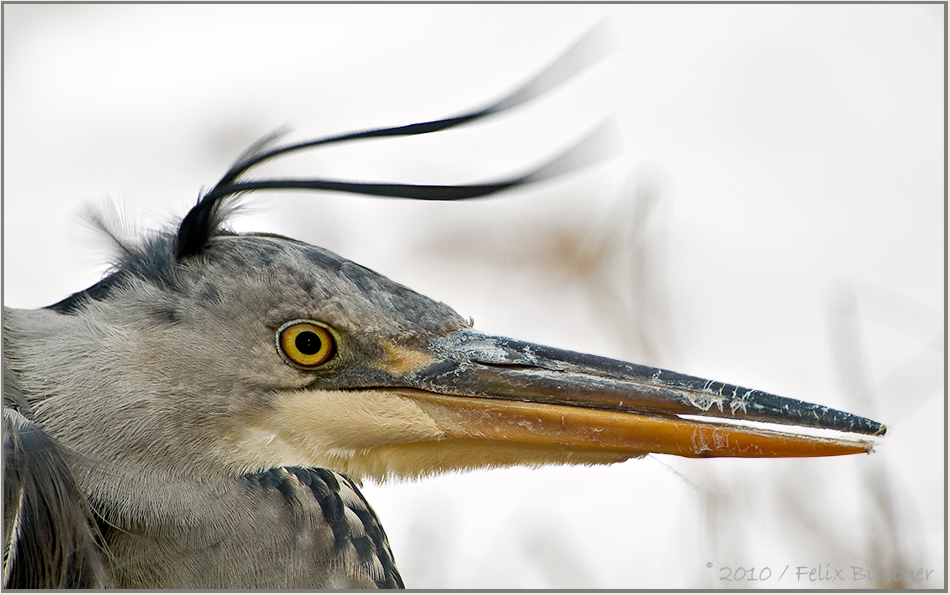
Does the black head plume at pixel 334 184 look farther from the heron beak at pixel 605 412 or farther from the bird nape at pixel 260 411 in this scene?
the heron beak at pixel 605 412

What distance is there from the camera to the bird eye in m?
0.99

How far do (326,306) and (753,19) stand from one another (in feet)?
3.31

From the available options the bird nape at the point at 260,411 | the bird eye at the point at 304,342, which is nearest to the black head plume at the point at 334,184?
the bird nape at the point at 260,411

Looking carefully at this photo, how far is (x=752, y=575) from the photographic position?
1.39 meters

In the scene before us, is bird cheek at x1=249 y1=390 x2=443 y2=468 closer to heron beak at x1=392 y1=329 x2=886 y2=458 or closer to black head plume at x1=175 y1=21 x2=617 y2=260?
heron beak at x1=392 y1=329 x2=886 y2=458

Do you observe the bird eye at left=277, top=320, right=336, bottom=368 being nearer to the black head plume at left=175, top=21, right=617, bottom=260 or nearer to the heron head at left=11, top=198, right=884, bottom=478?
the heron head at left=11, top=198, right=884, bottom=478

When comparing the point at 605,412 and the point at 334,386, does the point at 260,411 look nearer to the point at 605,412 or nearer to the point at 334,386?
the point at 334,386

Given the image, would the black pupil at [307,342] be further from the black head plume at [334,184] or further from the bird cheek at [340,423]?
the black head plume at [334,184]

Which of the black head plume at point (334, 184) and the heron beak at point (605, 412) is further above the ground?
the black head plume at point (334, 184)

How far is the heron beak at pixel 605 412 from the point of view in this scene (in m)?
1.03

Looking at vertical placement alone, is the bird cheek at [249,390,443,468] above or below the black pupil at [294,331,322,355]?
below

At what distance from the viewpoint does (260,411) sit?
3.23 feet

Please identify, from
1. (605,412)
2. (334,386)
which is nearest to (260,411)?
(334,386)

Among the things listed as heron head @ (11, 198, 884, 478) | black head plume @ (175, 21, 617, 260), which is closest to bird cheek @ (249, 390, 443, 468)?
heron head @ (11, 198, 884, 478)
